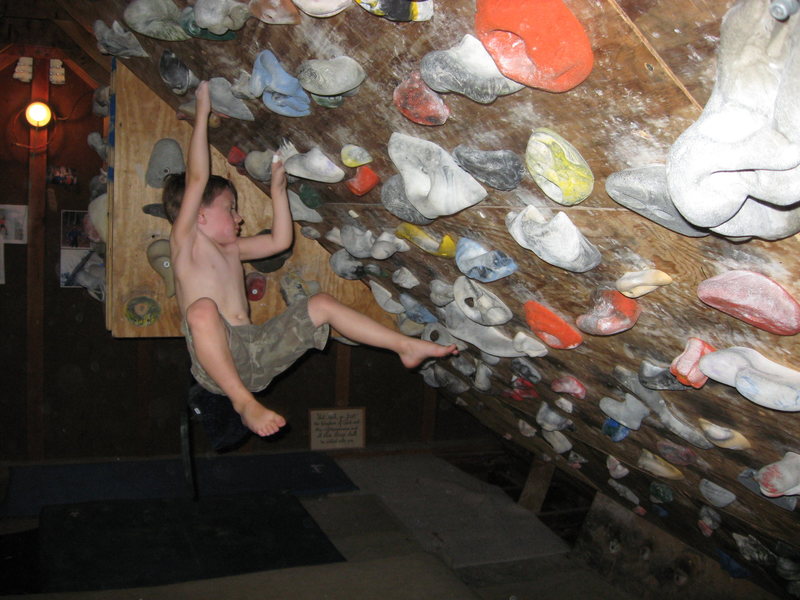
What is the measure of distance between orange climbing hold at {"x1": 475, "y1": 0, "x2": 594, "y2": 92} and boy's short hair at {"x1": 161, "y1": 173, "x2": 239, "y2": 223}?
1150mm

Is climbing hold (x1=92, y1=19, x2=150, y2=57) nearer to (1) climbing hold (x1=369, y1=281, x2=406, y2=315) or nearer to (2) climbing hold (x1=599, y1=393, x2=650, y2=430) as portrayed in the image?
(1) climbing hold (x1=369, y1=281, x2=406, y2=315)

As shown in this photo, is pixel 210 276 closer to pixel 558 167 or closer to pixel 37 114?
pixel 558 167

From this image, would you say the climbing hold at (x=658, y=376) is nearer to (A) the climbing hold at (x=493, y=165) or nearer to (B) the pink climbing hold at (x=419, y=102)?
(A) the climbing hold at (x=493, y=165)

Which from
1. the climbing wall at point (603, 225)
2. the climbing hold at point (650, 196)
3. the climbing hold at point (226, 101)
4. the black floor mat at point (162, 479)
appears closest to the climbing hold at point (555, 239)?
the climbing wall at point (603, 225)

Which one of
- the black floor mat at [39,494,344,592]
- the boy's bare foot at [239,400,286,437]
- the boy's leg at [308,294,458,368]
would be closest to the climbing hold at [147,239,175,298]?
the boy's leg at [308,294,458,368]

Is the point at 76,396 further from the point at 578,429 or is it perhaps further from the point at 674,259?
the point at 674,259

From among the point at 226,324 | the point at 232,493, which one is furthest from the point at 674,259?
the point at 232,493

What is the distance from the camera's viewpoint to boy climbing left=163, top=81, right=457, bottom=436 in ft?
4.93

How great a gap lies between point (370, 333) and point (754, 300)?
3.29 feet

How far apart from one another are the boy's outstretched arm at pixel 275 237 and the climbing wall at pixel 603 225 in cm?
10

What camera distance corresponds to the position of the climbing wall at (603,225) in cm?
60

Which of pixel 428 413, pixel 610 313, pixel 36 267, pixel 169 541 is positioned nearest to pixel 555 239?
pixel 610 313

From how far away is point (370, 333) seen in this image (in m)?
1.63

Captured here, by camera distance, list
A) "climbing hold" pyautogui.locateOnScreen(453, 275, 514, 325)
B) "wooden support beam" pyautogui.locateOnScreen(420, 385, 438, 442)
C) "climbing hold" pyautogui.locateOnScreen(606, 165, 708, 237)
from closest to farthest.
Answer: "climbing hold" pyautogui.locateOnScreen(606, 165, 708, 237) → "climbing hold" pyautogui.locateOnScreen(453, 275, 514, 325) → "wooden support beam" pyautogui.locateOnScreen(420, 385, 438, 442)
